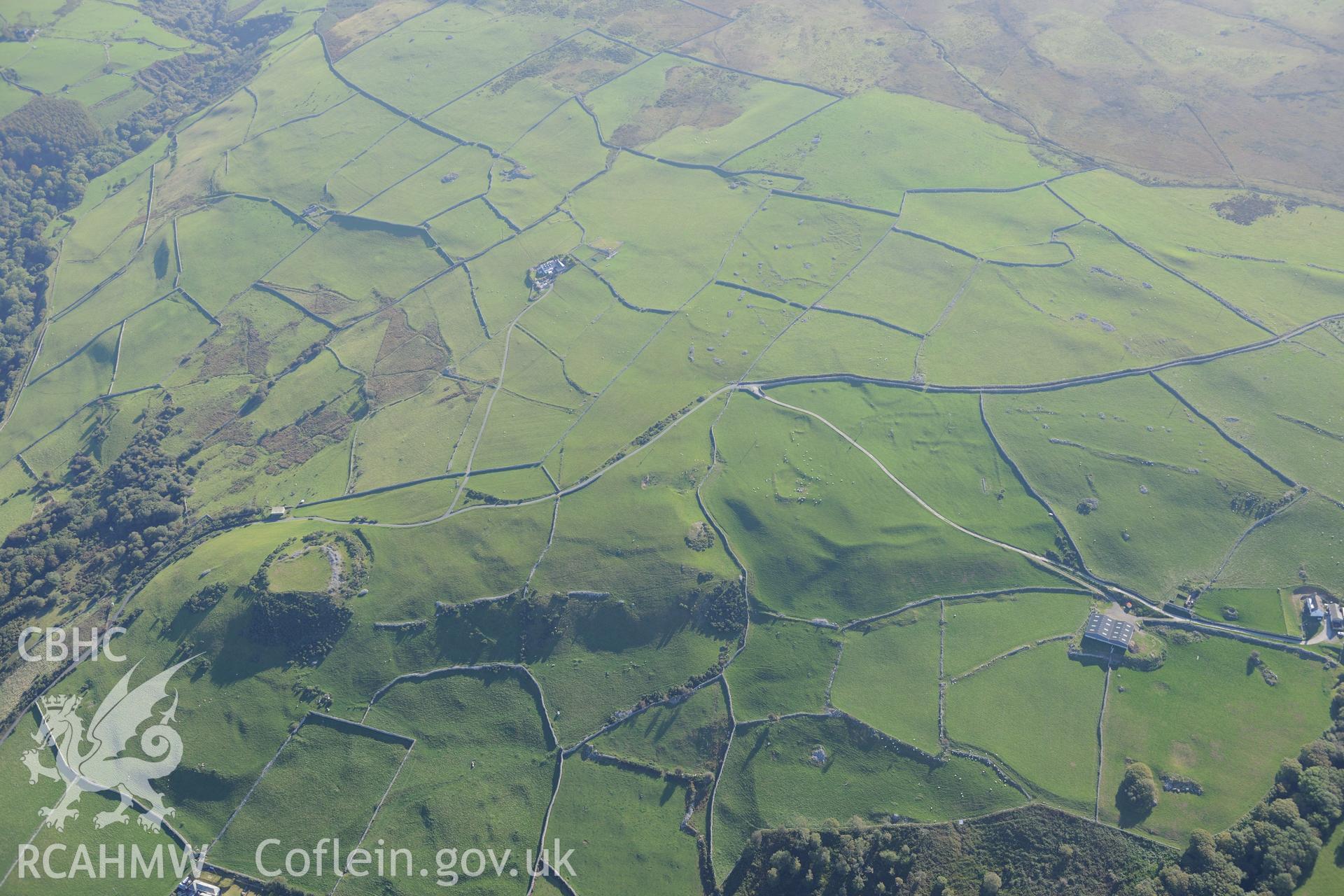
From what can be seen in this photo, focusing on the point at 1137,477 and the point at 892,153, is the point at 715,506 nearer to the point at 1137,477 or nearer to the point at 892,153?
the point at 1137,477

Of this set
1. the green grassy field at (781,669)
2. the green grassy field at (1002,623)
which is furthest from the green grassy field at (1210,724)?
the green grassy field at (781,669)

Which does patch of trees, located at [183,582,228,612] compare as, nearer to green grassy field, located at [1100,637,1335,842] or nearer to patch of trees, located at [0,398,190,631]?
patch of trees, located at [0,398,190,631]

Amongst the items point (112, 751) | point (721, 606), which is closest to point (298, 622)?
point (112, 751)

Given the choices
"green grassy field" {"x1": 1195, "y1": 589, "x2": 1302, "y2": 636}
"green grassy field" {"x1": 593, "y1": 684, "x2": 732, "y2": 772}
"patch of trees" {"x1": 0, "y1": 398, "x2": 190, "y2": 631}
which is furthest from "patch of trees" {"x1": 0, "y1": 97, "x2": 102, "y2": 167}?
"green grassy field" {"x1": 1195, "y1": 589, "x2": 1302, "y2": 636}

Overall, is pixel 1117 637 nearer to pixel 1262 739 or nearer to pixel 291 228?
pixel 1262 739

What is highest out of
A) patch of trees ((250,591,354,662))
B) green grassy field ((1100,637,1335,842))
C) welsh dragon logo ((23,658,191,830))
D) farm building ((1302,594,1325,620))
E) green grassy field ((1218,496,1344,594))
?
patch of trees ((250,591,354,662))

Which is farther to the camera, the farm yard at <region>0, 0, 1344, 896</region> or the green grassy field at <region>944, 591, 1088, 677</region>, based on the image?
the green grassy field at <region>944, 591, 1088, 677</region>
